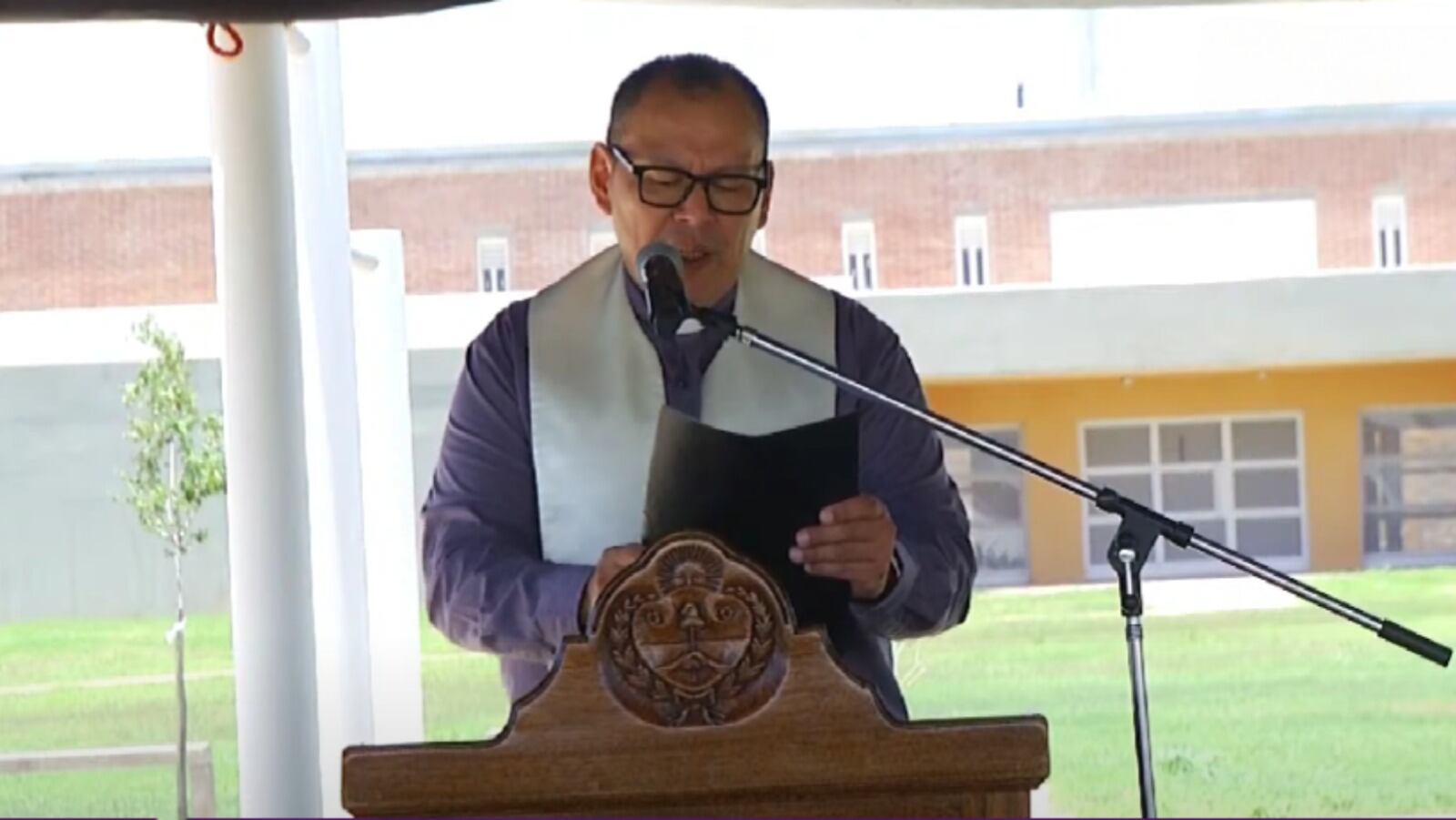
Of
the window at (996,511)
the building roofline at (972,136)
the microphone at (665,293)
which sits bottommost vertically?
the window at (996,511)

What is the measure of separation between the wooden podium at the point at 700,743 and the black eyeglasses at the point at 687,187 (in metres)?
0.83

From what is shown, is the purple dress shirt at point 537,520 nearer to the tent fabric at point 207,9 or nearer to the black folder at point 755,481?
the black folder at point 755,481

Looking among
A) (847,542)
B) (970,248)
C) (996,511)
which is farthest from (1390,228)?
(847,542)

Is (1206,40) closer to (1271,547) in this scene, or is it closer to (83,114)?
(1271,547)

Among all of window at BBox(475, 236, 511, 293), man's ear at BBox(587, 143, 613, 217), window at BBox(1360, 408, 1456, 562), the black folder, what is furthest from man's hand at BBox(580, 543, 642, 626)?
window at BBox(1360, 408, 1456, 562)

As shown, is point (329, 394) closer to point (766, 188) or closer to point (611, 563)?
point (766, 188)

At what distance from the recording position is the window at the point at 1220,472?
8.65 metres

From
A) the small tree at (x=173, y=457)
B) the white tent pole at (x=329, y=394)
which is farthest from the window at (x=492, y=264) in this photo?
the white tent pole at (x=329, y=394)

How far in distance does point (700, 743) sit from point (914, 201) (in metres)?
7.06

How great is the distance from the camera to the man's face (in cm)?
244

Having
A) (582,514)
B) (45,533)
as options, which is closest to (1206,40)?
(45,533)

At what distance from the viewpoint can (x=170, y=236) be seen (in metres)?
7.59

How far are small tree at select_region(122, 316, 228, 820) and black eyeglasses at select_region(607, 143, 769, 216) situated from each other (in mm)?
4908

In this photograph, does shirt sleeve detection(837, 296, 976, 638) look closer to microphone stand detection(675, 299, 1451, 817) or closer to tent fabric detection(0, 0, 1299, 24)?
microphone stand detection(675, 299, 1451, 817)
